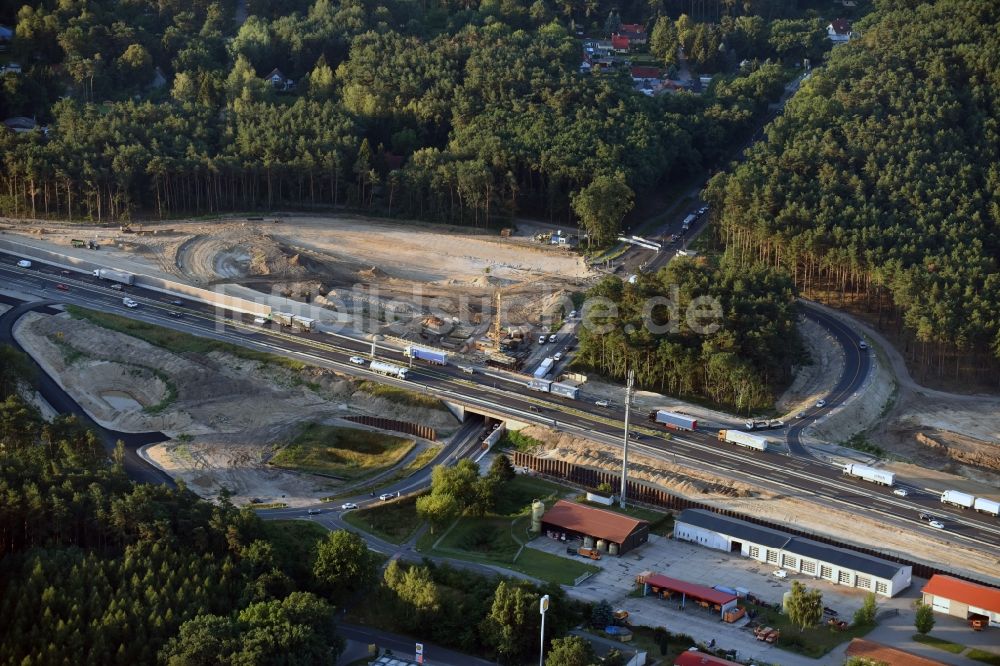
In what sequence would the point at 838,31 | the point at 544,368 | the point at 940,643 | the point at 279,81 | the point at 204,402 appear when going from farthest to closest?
the point at 838,31 → the point at 279,81 → the point at 544,368 → the point at 204,402 → the point at 940,643

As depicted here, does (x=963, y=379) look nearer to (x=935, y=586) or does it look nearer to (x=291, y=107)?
(x=935, y=586)

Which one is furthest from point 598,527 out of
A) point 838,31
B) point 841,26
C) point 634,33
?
point 841,26

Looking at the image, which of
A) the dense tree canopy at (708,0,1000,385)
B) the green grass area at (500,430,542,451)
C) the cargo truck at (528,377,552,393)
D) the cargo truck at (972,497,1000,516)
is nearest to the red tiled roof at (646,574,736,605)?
the green grass area at (500,430,542,451)

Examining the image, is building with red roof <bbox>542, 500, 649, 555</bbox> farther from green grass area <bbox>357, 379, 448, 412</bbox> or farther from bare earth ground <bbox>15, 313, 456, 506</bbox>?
green grass area <bbox>357, 379, 448, 412</bbox>

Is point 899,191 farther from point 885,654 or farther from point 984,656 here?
point 885,654

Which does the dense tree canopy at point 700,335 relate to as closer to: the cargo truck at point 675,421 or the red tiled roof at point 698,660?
the cargo truck at point 675,421

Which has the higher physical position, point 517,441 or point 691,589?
point 517,441

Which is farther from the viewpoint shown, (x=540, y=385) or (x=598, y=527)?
(x=540, y=385)
